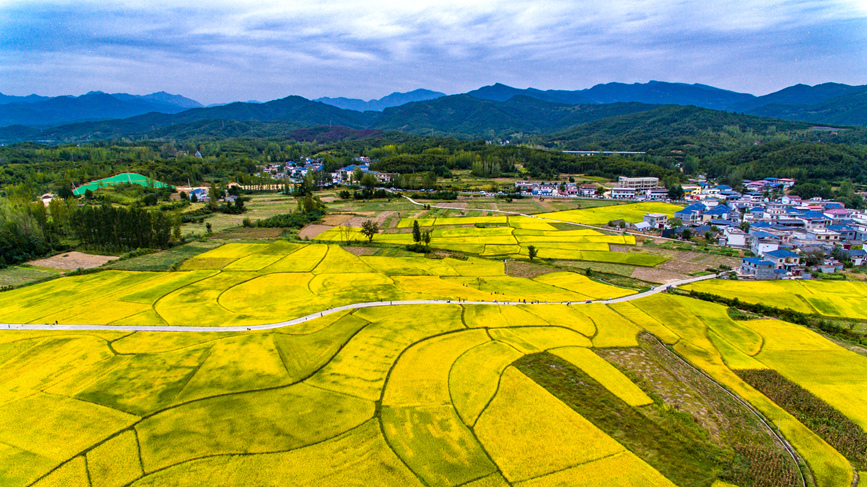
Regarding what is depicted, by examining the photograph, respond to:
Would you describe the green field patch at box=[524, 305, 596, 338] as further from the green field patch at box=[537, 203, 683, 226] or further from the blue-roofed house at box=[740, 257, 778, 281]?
the green field patch at box=[537, 203, 683, 226]

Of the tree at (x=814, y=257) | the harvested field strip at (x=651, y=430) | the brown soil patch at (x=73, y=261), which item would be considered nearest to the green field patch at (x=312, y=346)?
the harvested field strip at (x=651, y=430)

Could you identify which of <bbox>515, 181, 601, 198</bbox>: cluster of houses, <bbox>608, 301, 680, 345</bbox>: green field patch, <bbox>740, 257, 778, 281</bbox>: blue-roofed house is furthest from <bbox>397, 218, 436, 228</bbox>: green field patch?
<bbox>740, 257, 778, 281</bbox>: blue-roofed house

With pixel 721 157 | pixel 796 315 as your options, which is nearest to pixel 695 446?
pixel 796 315

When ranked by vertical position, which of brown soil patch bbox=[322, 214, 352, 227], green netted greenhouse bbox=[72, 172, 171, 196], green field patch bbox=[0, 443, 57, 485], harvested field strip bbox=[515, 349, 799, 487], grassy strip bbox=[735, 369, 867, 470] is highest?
green netted greenhouse bbox=[72, 172, 171, 196]

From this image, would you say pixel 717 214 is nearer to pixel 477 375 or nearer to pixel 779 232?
pixel 779 232

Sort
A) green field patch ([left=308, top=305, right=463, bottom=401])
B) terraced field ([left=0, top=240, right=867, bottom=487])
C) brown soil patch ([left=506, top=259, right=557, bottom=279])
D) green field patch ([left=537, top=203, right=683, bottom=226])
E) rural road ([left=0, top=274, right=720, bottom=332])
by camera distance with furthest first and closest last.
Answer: green field patch ([left=537, top=203, right=683, bottom=226]) < brown soil patch ([left=506, top=259, right=557, bottom=279]) < rural road ([left=0, top=274, right=720, bottom=332]) < green field patch ([left=308, top=305, right=463, bottom=401]) < terraced field ([left=0, top=240, right=867, bottom=487])

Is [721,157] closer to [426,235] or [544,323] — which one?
[426,235]
